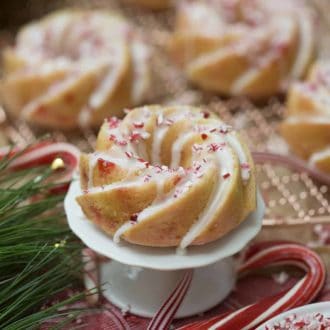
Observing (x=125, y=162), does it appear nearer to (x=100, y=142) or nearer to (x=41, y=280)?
(x=100, y=142)

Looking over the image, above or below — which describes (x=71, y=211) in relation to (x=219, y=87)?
above

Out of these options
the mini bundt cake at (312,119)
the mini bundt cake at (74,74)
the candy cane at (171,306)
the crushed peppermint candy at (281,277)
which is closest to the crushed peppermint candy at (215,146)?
the candy cane at (171,306)

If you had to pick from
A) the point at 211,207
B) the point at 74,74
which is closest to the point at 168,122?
the point at 211,207

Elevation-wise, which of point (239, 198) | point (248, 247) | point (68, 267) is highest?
point (239, 198)

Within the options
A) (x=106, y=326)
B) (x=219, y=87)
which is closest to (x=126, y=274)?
(x=106, y=326)

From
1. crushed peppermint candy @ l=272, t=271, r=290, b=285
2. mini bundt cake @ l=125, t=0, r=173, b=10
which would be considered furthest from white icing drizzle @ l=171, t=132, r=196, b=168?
mini bundt cake @ l=125, t=0, r=173, b=10

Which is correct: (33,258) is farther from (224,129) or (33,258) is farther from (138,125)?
(224,129)

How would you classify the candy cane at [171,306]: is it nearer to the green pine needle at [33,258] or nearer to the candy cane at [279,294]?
the candy cane at [279,294]
